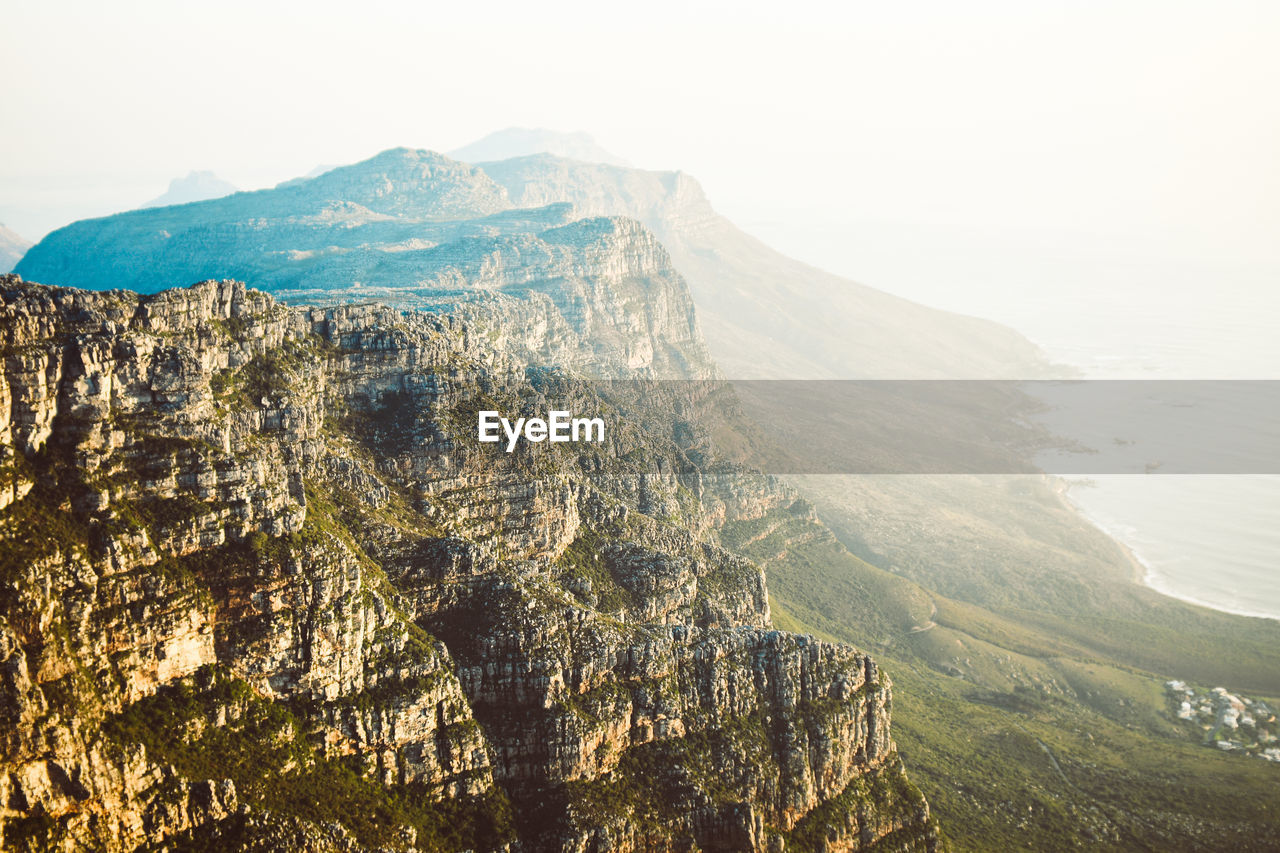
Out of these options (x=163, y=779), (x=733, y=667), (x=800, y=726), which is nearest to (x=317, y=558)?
(x=163, y=779)

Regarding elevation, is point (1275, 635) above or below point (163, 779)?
below

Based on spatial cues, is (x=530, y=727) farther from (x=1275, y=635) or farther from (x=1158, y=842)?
(x=1275, y=635)

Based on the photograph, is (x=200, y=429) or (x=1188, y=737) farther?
(x=1188, y=737)

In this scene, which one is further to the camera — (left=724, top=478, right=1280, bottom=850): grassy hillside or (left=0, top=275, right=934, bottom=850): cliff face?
(left=724, top=478, right=1280, bottom=850): grassy hillside

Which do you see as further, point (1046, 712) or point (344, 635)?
point (1046, 712)

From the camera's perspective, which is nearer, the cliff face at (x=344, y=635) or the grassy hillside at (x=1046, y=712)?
the cliff face at (x=344, y=635)

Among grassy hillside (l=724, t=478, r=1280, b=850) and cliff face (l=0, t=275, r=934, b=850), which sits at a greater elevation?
cliff face (l=0, t=275, r=934, b=850)

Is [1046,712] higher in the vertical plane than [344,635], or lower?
lower

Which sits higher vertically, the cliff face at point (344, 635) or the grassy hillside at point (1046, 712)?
the cliff face at point (344, 635)
